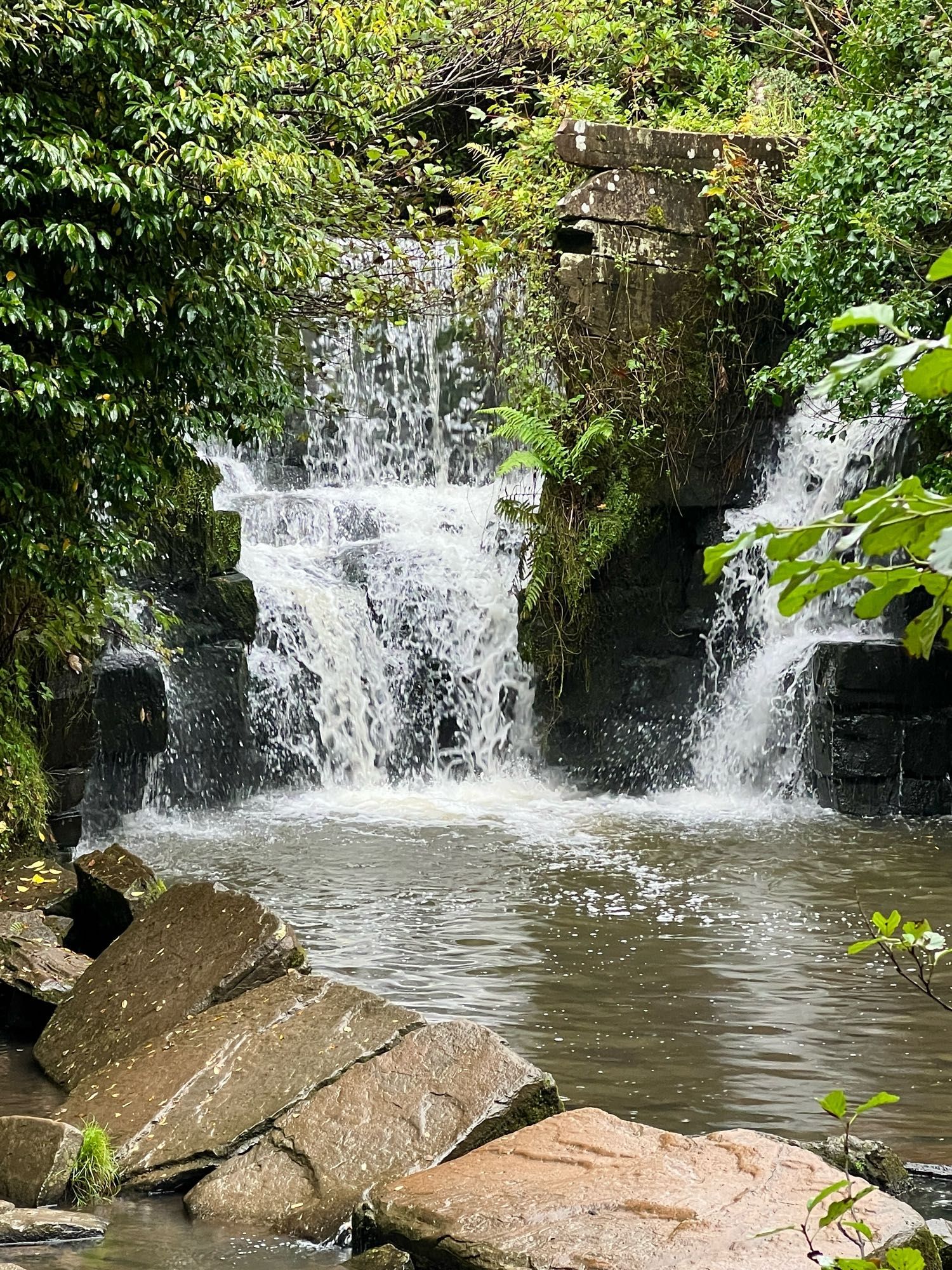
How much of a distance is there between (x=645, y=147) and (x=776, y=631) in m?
4.86

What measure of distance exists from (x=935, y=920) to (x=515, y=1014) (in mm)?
2969

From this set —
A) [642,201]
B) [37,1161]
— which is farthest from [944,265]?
[642,201]

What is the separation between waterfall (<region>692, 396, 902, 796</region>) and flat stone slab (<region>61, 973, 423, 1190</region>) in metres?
7.84

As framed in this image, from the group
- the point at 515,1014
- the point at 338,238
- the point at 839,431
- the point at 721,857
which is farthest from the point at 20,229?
the point at 839,431

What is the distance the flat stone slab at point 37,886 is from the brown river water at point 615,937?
1241 mm

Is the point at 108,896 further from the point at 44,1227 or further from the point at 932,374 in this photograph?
the point at 932,374

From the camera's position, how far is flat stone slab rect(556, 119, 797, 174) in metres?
13.7

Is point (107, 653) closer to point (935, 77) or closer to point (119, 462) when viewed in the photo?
point (119, 462)

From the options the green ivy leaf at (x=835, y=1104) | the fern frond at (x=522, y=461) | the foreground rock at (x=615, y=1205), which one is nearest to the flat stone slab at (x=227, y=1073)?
Result: the foreground rock at (x=615, y=1205)

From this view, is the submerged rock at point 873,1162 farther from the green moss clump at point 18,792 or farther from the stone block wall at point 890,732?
the stone block wall at point 890,732

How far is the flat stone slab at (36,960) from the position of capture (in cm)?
634

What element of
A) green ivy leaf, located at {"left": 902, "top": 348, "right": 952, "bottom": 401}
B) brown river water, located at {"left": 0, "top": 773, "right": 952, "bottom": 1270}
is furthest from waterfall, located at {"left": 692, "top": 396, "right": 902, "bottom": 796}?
green ivy leaf, located at {"left": 902, "top": 348, "right": 952, "bottom": 401}

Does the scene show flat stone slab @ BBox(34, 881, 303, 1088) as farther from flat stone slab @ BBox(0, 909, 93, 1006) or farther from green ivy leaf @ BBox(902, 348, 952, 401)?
green ivy leaf @ BBox(902, 348, 952, 401)

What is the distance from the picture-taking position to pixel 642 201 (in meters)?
13.7
